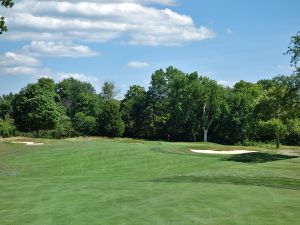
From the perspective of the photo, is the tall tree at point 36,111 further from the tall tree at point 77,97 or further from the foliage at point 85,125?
the tall tree at point 77,97

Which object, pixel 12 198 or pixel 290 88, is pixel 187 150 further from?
pixel 12 198

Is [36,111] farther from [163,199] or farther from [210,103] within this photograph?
[163,199]

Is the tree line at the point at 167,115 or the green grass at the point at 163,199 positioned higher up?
the tree line at the point at 167,115

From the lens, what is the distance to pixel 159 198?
16938 millimetres

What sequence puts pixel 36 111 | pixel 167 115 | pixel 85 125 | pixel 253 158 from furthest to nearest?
pixel 167 115, pixel 85 125, pixel 36 111, pixel 253 158

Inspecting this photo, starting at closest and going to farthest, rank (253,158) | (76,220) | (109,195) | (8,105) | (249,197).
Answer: (76,220) < (249,197) < (109,195) < (253,158) < (8,105)

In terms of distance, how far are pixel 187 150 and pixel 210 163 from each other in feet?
32.9

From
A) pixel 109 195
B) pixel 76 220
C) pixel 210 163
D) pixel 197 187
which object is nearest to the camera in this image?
pixel 76 220

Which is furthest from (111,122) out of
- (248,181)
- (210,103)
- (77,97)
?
(248,181)

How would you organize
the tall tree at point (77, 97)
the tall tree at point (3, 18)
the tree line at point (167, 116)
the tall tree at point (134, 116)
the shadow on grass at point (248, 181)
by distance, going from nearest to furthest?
the tall tree at point (3, 18) < the shadow on grass at point (248, 181) < the tree line at point (167, 116) < the tall tree at point (134, 116) < the tall tree at point (77, 97)

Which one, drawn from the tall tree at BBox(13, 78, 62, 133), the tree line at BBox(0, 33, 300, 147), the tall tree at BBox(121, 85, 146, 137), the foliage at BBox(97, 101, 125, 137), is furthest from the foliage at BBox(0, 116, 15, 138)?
the tall tree at BBox(121, 85, 146, 137)

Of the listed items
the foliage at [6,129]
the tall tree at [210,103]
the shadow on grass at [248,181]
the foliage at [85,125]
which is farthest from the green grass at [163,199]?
the foliage at [85,125]

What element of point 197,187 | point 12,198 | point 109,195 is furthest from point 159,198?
point 12,198

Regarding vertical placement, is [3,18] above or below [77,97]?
below
